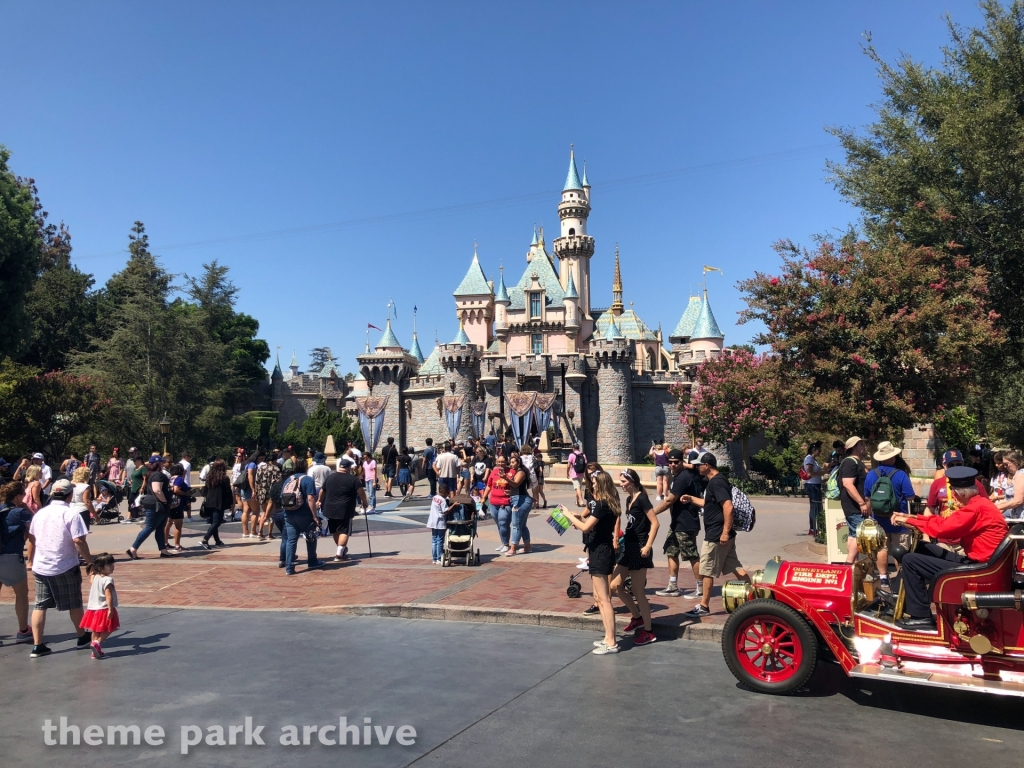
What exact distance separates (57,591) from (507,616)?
4.11 meters

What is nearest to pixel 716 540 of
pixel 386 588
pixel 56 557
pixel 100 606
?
pixel 386 588

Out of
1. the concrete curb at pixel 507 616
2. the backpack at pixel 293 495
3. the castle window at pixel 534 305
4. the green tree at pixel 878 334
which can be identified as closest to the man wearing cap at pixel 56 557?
the concrete curb at pixel 507 616

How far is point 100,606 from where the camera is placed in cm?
654

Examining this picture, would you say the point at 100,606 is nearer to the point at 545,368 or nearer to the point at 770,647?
the point at 770,647

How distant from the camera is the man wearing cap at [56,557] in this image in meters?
6.66

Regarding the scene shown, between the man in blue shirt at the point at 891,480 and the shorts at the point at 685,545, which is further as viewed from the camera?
the shorts at the point at 685,545

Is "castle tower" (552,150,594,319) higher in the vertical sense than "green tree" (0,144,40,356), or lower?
higher

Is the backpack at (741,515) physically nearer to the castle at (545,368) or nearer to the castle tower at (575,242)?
the castle at (545,368)

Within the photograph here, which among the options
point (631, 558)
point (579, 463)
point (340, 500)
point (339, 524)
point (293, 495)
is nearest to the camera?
point (631, 558)

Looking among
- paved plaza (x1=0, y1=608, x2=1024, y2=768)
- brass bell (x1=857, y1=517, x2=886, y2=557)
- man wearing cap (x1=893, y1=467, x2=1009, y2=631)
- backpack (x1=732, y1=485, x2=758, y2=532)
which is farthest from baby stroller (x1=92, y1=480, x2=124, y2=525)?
man wearing cap (x1=893, y1=467, x2=1009, y2=631)

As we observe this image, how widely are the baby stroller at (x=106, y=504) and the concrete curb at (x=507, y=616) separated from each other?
9.76 m

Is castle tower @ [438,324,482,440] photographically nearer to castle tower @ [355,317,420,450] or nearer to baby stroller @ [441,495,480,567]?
castle tower @ [355,317,420,450]

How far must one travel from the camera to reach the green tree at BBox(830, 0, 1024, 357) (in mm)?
12945

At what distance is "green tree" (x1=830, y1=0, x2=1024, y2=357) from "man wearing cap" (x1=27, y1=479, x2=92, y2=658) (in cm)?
1281
